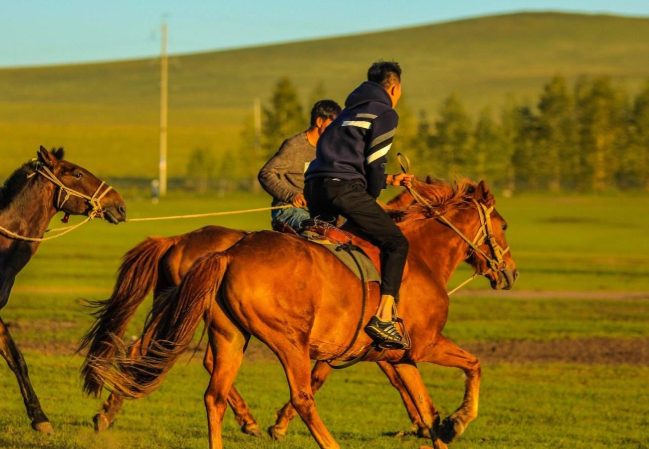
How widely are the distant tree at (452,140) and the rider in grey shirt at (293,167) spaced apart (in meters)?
91.6

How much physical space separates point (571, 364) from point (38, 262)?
64.9 ft

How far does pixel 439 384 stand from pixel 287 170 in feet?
15.5

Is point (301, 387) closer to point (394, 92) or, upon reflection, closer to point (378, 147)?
point (378, 147)

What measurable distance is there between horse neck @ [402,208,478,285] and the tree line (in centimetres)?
8810

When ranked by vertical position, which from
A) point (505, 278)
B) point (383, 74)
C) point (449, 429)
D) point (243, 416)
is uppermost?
point (383, 74)

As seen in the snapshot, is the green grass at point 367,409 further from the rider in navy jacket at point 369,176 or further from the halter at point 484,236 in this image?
the rider in navy jacket at point 369,176

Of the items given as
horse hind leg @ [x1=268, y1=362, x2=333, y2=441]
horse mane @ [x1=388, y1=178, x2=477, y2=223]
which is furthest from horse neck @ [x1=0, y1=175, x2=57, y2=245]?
horse mane @ [x1=388, y1=178, x2=477, y2=223]

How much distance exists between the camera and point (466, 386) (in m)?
8.66

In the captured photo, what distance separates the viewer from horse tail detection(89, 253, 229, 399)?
7625 millimetres

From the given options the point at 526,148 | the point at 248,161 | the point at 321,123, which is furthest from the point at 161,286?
the point at 526,148

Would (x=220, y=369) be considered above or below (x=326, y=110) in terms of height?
below

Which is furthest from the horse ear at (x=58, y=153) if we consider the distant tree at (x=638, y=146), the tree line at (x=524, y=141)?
the distant tree at (x=638, y=146)

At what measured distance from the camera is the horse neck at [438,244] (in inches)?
362

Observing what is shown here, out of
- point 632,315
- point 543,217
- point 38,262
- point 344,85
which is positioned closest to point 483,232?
point 632,315
